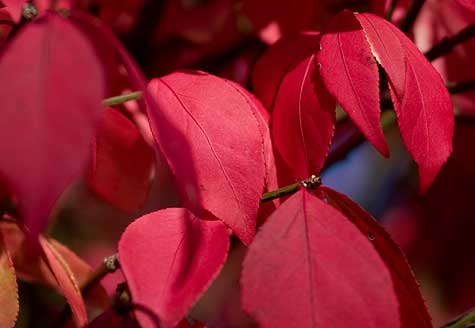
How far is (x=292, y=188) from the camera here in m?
0.52

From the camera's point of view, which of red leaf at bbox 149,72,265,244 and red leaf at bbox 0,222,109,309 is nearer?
red leaf at bbox 149,72,265,244

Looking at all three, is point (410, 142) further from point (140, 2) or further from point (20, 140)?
point (140, 2)

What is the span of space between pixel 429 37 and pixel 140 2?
40 centimetres

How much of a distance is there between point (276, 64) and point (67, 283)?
0.24m

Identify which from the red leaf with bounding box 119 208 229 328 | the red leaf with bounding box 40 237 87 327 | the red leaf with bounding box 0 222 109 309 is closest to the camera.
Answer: the red leaf with bounding box 119 208 229 328

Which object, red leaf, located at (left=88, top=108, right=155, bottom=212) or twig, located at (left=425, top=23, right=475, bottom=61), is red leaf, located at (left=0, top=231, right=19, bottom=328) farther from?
twig, located at (left=425, top=23, right=475, bottom=61)

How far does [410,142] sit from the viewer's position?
493 millimetres

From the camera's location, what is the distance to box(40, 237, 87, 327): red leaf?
552 millimetres

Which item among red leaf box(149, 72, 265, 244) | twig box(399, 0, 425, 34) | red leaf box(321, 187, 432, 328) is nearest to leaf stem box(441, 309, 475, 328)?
red leaf box(321, 187, 432, 328)

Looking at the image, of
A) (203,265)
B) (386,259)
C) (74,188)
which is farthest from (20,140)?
(74,188)

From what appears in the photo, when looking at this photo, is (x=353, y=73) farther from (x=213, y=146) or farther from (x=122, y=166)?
(x=122, y=166)

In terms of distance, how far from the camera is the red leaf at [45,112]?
0.34 m

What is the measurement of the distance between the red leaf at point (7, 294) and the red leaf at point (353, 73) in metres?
0.27

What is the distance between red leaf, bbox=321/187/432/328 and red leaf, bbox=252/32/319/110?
12 centimetres
